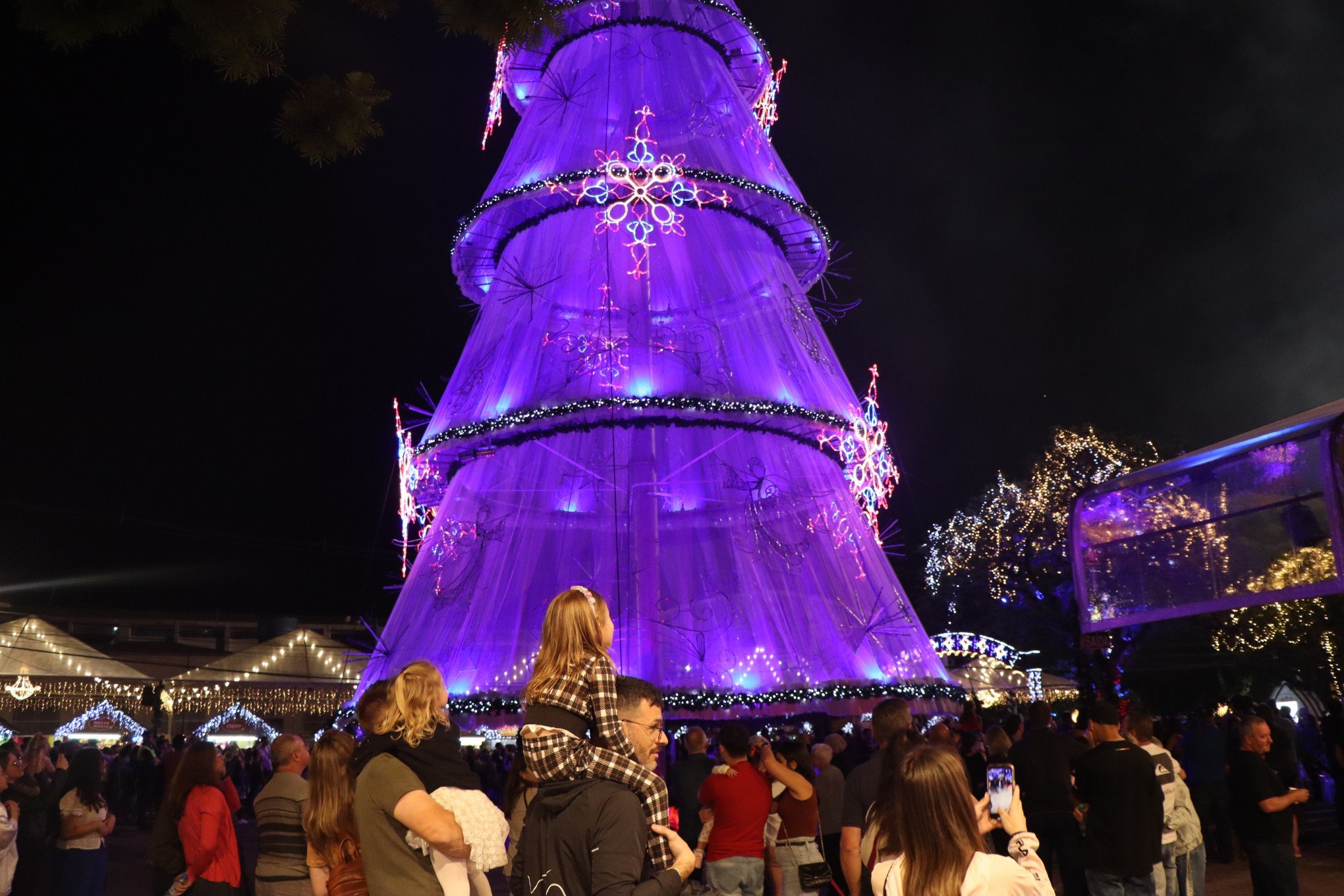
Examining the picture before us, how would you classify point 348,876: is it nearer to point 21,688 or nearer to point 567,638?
point 567,638

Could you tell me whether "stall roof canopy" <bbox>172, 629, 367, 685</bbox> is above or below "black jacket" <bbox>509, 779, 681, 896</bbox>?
above

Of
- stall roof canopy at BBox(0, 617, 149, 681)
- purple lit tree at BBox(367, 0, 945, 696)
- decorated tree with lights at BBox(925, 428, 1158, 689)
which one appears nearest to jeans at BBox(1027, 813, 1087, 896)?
purple lit tree at BBox(367, 0, 945, 696)

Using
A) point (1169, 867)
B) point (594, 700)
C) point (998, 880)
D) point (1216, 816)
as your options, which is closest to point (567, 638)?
point (594, 700)

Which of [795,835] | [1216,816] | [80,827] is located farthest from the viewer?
[1216,816]

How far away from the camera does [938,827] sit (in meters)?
2.59

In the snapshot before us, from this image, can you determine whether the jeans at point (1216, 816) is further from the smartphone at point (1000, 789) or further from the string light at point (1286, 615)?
the smartphone at point (1000, 789)

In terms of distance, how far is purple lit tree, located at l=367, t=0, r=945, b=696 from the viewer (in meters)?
12.4

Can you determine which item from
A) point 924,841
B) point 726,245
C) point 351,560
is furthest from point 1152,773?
point 351,560

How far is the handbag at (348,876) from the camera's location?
12.6ft

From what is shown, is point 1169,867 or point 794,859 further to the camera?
point 1169,867

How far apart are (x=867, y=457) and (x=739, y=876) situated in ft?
31.7

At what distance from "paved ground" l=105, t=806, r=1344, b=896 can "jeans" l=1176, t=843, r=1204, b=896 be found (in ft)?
6.15

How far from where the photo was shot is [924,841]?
2.59m

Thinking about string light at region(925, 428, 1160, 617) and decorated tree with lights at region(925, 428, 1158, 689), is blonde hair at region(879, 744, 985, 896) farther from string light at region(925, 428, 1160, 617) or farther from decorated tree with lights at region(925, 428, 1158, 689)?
string light at region(925, 428, 1160, 617)
